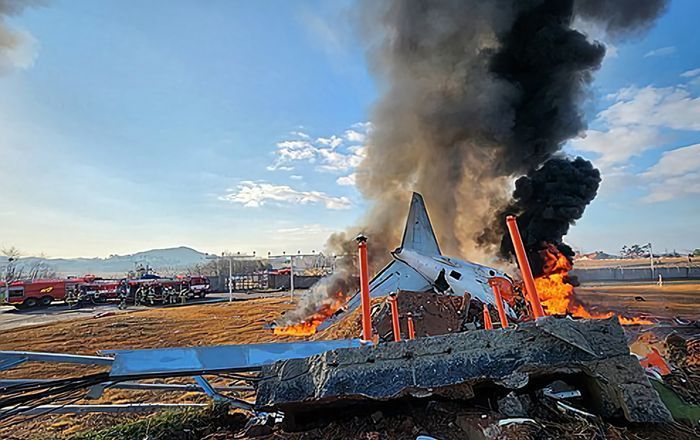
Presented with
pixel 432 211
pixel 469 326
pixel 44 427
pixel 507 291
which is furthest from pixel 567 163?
pixel 44 427

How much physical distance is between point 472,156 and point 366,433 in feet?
59.0

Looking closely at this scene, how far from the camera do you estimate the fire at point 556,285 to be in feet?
51.9

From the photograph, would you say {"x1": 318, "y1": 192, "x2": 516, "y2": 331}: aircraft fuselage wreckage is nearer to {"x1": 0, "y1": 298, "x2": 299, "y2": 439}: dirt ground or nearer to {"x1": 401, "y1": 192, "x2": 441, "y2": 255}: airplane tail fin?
{"x1": 401, "y1": 192, "x2": 441, "y2": 255}: airplane tail fin

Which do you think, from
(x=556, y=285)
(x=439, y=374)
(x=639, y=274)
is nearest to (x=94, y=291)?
(x=556, y=285)

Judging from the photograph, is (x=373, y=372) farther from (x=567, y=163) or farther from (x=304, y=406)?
(x=567, y=163)

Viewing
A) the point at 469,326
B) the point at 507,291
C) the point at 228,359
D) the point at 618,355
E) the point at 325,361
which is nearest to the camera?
the point at 618,355

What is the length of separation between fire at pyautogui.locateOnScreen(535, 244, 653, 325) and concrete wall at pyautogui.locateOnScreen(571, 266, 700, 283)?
75.5ft

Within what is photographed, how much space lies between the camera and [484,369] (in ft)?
8.70

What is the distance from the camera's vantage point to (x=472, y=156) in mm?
19047

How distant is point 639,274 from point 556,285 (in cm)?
3483

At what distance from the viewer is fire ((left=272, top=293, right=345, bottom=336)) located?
552 inches

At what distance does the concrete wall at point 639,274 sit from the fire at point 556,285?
23.0 meters

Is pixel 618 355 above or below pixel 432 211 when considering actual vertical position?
below

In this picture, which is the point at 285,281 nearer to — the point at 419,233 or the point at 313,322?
the point at 313,322
